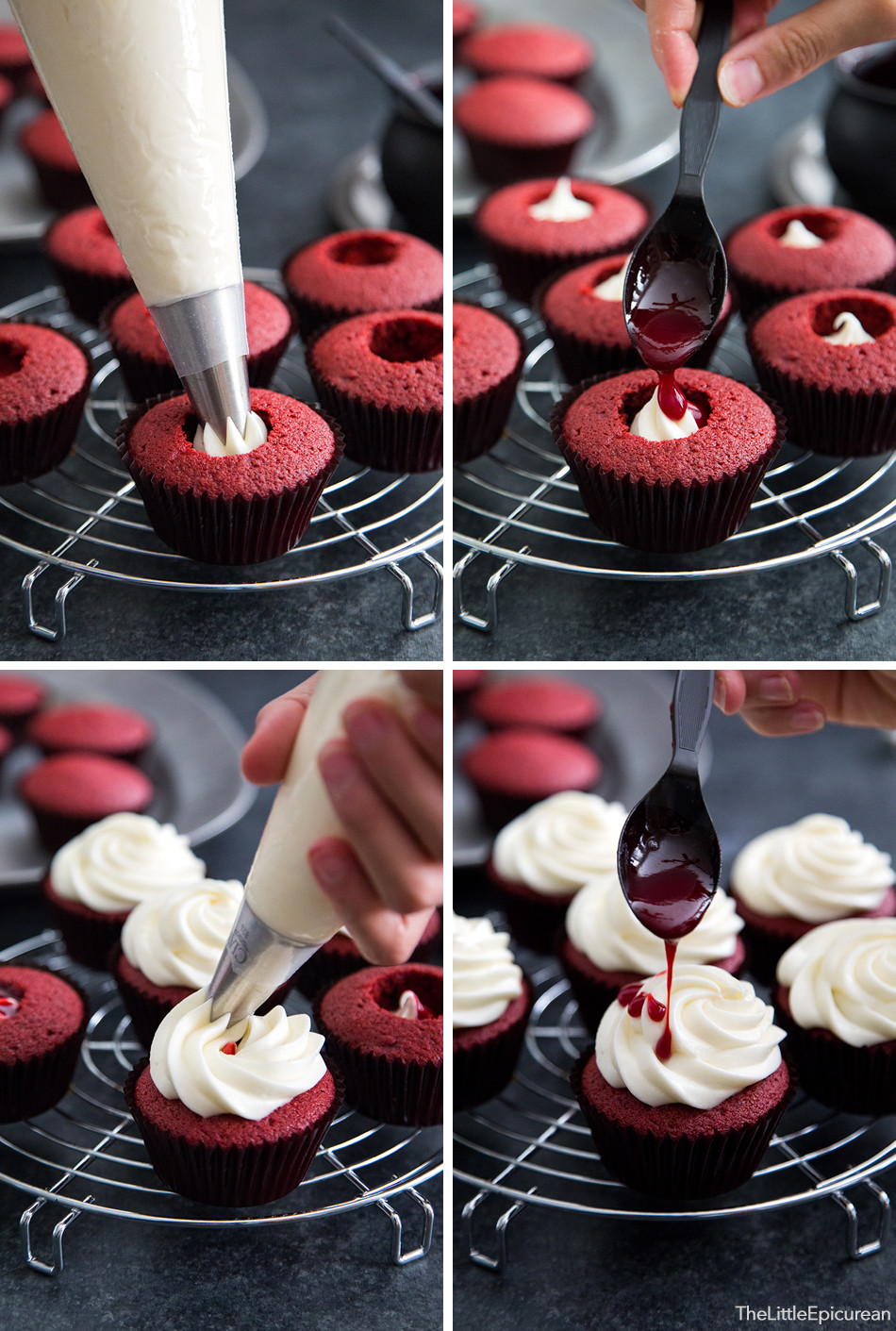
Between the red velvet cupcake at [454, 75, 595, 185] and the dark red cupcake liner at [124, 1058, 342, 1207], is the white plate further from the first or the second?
the red velvet cupcake at [454, 75, 595, 185]

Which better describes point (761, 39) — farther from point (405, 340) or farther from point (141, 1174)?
point (141, 1174)

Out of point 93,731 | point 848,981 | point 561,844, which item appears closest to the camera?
point 848,981

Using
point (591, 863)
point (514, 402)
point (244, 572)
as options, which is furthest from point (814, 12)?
point (591, 863)

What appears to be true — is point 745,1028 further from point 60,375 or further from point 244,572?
point 60,375

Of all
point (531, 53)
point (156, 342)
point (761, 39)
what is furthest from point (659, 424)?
point (531, 53)

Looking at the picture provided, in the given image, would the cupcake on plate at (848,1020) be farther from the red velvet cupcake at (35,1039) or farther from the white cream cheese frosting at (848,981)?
the red velvet cupcake at (35,1039)

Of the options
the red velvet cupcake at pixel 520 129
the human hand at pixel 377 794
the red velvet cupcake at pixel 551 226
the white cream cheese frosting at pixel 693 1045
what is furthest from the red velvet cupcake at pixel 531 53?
the white cream cheese frosting at pixel 693 1045

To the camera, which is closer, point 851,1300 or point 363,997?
point 851,1300
